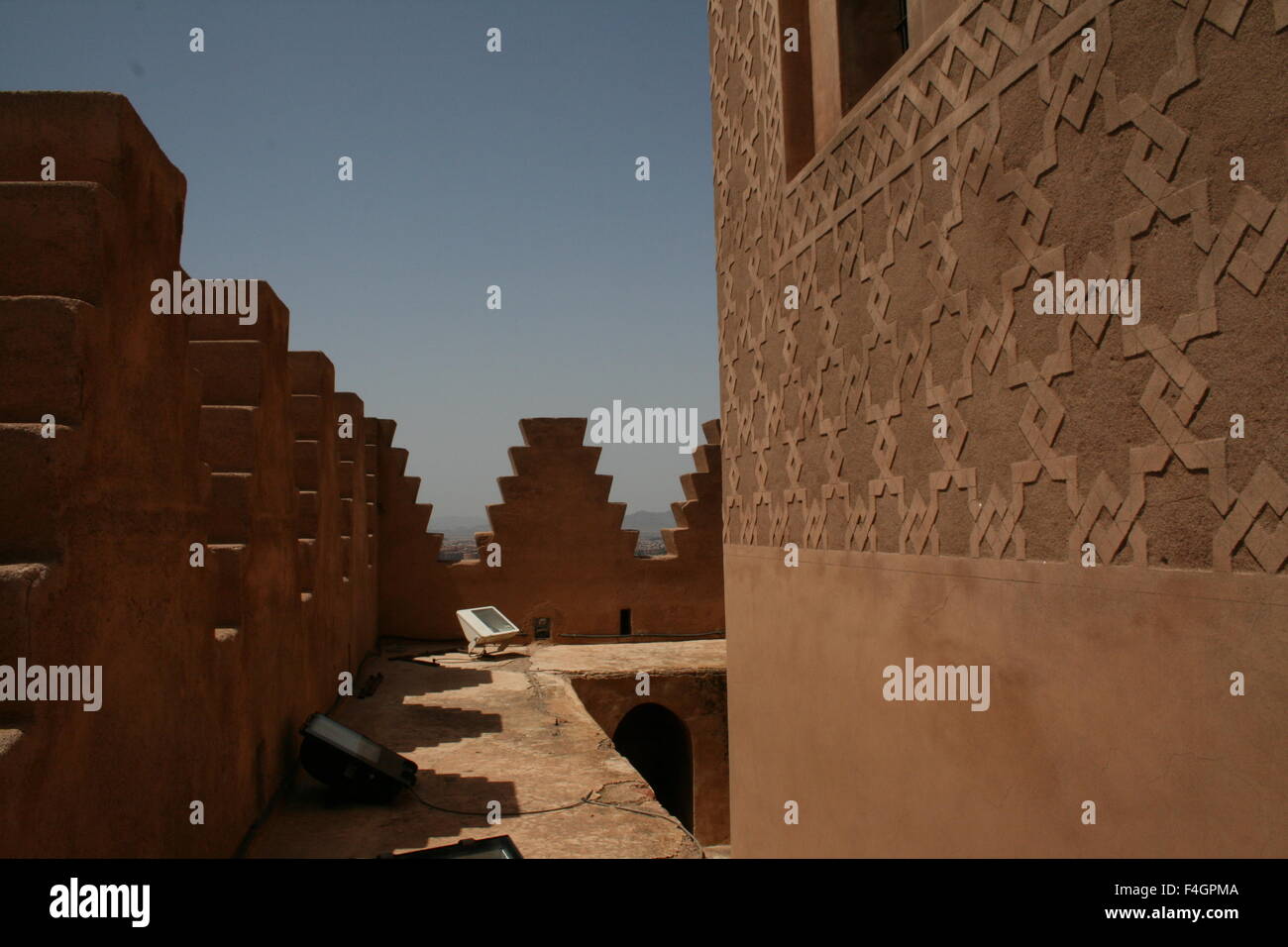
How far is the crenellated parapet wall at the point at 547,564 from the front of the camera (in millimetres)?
14023

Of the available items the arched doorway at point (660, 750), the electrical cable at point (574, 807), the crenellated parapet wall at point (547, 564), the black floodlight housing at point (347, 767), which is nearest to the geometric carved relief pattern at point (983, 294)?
the electrical cable at point (574, 807)

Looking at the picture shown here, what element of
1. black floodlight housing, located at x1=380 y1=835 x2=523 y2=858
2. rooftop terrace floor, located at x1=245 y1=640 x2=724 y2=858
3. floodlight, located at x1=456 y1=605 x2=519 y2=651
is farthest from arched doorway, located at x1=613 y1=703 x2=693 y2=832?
black floodlight housing, located at x1=380 y1=835 x2=523 y2=858

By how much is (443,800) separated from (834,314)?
3.83m

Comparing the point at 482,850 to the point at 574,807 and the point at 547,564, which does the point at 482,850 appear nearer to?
the point at 574,807

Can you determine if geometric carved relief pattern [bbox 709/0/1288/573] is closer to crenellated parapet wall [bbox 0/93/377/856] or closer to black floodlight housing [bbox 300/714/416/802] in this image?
black floodlight housing [bbox 300/714/416/802]

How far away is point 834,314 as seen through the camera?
4688mm

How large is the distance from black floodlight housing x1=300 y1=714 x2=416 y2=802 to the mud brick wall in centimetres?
244

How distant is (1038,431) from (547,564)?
38.1 feet

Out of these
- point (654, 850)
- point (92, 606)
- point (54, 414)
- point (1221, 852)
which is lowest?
point (654, 850)

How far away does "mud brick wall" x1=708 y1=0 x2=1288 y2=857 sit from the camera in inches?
88.9

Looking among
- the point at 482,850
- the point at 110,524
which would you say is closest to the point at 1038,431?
the point at 482,850
